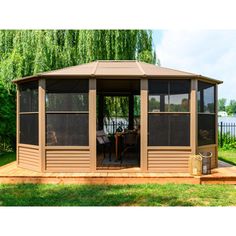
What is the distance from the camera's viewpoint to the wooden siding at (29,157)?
7.59 m

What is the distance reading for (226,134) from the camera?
14.3 metres

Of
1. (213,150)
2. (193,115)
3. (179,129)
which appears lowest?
(213,150)

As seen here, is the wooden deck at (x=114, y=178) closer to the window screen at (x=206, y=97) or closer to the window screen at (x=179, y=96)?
the window screen at (x=179, y=96)

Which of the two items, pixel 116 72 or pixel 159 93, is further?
pixel 116 72

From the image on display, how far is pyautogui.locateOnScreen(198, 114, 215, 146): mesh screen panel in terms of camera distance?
7.56 metres

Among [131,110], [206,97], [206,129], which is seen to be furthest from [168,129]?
[131,110]

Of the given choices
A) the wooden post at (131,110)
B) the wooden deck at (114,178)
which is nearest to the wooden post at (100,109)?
the wooden post at (131,110)

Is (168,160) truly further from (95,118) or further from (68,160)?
(68,160)

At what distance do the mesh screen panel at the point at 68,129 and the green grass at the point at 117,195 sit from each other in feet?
3.49

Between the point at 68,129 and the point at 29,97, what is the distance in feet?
4.53

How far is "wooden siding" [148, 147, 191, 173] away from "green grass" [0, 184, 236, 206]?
622mm

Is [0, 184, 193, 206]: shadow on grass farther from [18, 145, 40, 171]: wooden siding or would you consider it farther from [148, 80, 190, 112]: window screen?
[148, 80, 190, 112]: window screen

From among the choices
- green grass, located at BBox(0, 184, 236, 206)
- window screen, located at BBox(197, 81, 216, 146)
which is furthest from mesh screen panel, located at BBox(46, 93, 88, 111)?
window screen, located at BBox(197, 81, 216, 146)
